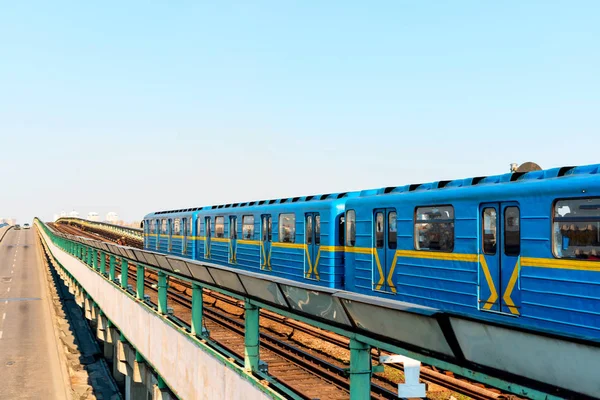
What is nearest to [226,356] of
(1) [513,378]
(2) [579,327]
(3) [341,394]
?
(3) [341,394]

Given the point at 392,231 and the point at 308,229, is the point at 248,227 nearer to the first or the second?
the point at 308,229

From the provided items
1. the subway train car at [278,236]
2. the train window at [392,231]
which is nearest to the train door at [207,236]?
the subway train car at [278,236]

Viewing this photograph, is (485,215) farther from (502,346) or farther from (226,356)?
(502,346)

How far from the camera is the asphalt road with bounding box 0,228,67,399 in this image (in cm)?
3181

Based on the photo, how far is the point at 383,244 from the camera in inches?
565

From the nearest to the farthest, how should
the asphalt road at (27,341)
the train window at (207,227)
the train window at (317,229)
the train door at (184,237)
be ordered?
the train window at (317,229)
the train window at (207,227)
the train door at (184,237)
the asphalt road at (27,341)

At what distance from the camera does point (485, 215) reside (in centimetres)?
1116

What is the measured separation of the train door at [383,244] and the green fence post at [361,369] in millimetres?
7869

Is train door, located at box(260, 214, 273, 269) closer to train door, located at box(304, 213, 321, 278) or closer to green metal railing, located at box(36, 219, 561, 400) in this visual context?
train door, located at box(304, 213, 321, 278)

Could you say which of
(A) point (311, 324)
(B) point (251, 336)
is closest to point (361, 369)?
(A) point (311, 324)

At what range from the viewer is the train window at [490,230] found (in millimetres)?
Result: 10812

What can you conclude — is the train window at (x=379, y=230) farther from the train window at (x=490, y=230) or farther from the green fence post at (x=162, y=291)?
the green fence post at (x=162, y=291)

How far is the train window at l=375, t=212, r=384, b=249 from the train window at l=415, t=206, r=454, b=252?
1.57 metres

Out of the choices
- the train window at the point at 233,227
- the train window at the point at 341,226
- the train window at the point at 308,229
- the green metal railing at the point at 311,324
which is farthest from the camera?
the train window at the point at 233,227
